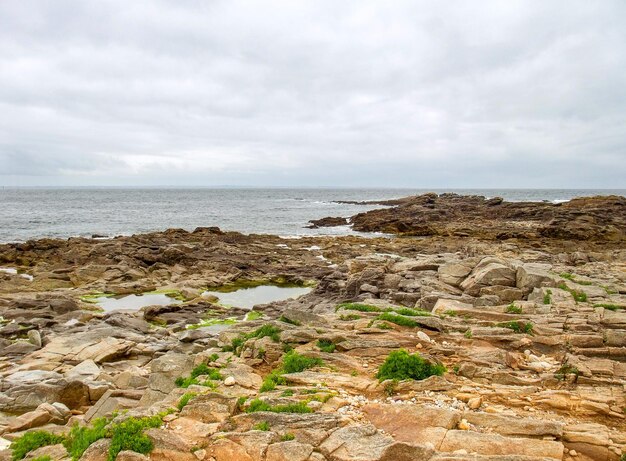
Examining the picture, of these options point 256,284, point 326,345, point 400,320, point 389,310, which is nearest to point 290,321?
point 326,345

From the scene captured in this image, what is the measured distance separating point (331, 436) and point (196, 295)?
22.9 meters

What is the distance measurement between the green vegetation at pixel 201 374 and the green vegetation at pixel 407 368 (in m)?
4.34

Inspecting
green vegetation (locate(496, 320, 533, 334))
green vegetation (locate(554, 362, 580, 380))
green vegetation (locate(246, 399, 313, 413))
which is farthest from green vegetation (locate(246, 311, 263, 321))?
green vegetation (locate(554, 362, 580, 380))

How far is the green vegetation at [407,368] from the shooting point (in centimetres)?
1120

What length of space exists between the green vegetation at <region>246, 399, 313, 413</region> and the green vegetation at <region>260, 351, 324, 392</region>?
1.45 metres

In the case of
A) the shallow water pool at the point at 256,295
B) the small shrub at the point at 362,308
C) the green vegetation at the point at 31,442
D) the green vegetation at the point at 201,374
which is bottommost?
the shallow water pool at the point at 256,295

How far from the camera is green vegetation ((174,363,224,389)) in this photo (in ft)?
38.8

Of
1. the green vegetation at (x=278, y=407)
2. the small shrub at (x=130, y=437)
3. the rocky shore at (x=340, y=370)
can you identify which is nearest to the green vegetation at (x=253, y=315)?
the rocky shore at (x=340, y=370)

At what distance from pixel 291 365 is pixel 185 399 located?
3106 millimetres

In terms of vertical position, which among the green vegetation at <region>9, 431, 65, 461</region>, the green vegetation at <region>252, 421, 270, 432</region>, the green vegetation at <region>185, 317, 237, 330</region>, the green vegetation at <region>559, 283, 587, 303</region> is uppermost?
the green vegetation at <region>559, 283, 587, 303</region>

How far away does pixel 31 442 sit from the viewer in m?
9.68

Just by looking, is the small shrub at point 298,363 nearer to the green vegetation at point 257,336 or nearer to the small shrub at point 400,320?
the green vegetation at point 257,336

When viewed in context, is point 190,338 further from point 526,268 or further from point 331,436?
point 526,268

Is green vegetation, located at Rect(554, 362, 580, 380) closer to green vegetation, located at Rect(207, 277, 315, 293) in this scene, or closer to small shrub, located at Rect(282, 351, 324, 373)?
small shrub, located at Rect(282, 351, 324, 373)
